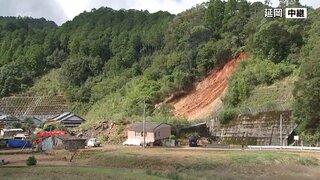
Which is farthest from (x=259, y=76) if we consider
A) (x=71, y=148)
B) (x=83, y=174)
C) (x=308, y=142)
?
(x=83, y=174)

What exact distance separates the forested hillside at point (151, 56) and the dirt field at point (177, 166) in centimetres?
A: 1129

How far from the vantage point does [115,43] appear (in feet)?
343

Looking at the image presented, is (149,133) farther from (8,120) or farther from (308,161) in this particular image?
(8,120)

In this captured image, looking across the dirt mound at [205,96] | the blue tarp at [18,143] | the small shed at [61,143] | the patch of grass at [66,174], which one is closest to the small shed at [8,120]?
the blue tarp at [18,143]

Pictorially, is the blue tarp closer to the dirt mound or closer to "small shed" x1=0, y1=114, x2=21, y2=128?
the dirt mound

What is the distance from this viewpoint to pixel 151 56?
312ft

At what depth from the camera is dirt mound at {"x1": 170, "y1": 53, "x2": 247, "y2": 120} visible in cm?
6988

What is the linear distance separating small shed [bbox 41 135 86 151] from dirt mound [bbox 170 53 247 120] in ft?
64.4

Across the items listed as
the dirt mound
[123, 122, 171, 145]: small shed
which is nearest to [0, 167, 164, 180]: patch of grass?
[123, 122, 171, 145]: small shed

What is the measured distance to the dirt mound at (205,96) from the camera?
229 feet

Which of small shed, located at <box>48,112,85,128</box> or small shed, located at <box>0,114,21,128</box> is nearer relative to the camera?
small shed, located at <box>48,112,85,128</box>

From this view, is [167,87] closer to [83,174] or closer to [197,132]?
[197,132]

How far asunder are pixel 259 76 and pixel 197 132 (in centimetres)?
1107

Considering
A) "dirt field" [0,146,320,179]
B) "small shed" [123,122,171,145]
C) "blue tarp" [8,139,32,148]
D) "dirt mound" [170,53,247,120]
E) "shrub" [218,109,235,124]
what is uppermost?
"dirt mound" [170,53,247,120]
